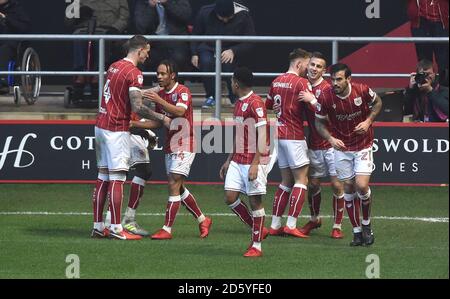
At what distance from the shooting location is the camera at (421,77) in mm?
17703

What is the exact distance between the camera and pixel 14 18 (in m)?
19.2

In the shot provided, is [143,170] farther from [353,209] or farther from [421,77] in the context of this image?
[421,77]

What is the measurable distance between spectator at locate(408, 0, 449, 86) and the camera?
782 mm

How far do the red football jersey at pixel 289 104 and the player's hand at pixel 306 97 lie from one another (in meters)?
0.05

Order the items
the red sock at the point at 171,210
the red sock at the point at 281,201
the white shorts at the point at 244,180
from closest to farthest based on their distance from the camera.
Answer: the white shorts at the point at 244,180 < the red sock at the point at 171,210 < the red sock at the point at 281,201

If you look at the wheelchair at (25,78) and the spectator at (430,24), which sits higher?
the spectator at (430,24)

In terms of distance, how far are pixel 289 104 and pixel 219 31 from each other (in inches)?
188

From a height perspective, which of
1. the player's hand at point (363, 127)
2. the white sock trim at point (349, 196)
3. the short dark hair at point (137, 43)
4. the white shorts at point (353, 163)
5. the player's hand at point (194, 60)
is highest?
the player's hand at point (194, 60)

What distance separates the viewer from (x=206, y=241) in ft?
45.8

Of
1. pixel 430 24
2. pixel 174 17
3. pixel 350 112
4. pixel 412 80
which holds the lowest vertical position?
pixel 350 112

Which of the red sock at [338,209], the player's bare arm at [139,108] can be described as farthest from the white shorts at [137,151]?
the red sock at [338,209]

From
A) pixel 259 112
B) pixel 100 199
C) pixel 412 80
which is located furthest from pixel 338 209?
pixel 412 80

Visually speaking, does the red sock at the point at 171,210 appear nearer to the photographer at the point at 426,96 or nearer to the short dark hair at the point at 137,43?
the short dark hair at the point at 137,43
